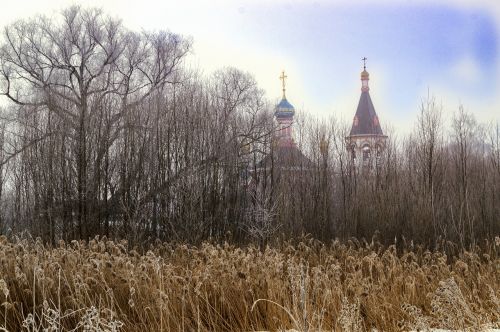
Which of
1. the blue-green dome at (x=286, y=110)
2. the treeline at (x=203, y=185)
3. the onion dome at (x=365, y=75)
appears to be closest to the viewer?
the treeline at (x=203, y=185)

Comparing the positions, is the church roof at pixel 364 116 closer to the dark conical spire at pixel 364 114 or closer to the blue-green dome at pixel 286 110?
the dark conical spire at pixel 364 114

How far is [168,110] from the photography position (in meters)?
11.2

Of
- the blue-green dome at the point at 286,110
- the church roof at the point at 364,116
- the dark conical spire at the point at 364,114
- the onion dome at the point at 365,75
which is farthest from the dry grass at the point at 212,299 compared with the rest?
the onion dome at the point at 365,75

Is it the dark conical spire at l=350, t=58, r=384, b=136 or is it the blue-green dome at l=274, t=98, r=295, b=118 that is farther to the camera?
the dark conical spire at l=350, t=58, r=384, b=136

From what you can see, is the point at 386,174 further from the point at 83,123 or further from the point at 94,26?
the point at 94,26

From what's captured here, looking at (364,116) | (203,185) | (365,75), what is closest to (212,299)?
(203,185)

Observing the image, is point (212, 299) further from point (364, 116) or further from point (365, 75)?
point (365, 75)

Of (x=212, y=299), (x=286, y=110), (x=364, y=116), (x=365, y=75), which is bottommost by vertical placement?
(x=212, y=299)

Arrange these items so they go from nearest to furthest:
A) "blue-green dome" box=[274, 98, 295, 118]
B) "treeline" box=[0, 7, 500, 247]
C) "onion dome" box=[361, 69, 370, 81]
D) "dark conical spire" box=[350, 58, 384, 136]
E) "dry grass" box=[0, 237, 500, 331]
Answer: "dry grass" box=[0, 237, 500, 331] → "treeline" box=[0, 7, 500, 247] → "blue-green dome" box=[274, 98, 295, 118] → "dark conical spire" box=[350, 58, 384, 136] → "onion dome" box=[361, 69, 370, 81]

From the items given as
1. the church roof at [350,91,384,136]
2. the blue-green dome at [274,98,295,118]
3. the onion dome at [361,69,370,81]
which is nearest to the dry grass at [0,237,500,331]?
the blue-green dome at [274,98,295,118]

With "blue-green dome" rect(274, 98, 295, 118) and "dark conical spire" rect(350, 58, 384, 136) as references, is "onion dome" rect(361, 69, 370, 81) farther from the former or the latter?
"blue-green dome" rect(274, 98, 295, 118)

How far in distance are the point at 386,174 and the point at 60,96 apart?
22.6ft

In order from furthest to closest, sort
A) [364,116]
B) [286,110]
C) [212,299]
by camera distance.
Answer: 1. [364,116]
2. [286,110]
3. [212,299]

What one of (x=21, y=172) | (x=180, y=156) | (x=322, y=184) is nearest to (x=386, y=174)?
(x=322, y=184)
